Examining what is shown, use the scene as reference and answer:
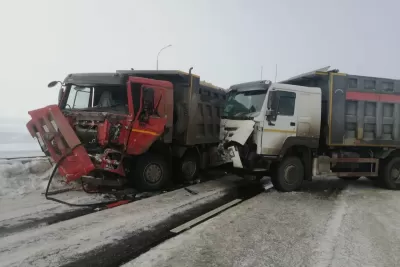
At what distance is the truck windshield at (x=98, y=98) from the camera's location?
24.4 feet

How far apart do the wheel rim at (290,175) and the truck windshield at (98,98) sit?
4149 mm

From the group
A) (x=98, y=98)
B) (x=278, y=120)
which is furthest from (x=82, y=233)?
(x=278, y=120)

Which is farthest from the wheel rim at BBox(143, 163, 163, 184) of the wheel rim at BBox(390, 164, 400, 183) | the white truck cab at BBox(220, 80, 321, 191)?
the wheel rim at BBox(390, 164, 400, 183)

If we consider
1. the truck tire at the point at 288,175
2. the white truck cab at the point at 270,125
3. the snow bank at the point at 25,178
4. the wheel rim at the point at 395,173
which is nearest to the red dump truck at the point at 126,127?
the snow bank at the point at 25,178

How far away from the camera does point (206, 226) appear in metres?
5.00

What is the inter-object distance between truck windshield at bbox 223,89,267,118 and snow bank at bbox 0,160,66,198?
4525 millimetres

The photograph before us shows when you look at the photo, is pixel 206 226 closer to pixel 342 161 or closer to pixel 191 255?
pixel 191 255

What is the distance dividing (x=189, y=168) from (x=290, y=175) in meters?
2.80

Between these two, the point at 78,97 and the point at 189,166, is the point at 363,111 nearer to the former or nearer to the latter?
the point at 189,166

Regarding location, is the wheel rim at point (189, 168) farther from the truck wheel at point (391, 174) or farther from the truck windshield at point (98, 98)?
the truck wheel at point (391, 174)

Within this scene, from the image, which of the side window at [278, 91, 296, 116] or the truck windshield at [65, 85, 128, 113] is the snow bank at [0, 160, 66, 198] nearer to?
the truck windshield at [65, 85, 128, 113]

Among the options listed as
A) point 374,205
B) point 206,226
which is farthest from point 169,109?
point 374,205

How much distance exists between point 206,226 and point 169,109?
3680 mm

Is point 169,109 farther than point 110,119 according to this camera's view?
Yes
